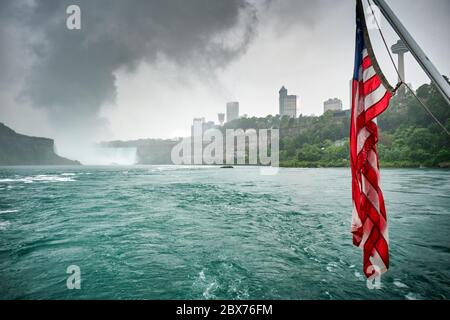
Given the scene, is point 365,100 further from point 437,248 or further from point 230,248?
point 437,248

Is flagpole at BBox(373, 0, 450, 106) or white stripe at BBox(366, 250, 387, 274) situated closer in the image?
flagpole at BBox(373, 0, 450, 106)

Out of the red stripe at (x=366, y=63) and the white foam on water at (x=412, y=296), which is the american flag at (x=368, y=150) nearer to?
the red stripe at (x=366, y=63)

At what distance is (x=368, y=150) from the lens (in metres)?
2.89

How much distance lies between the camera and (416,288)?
14.7 ft

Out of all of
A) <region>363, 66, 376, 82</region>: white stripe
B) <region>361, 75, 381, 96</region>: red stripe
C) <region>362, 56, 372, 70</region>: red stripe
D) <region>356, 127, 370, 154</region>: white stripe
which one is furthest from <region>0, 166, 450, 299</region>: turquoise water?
<region>362, 56, 372, 70</region>: red stripe

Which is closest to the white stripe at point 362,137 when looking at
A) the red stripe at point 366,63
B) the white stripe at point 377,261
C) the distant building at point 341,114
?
the red stripe at point 366,63

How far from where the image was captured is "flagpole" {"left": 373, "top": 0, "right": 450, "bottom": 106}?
2.64 metres

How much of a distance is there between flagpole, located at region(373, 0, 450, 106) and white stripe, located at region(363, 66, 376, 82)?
0.42 m

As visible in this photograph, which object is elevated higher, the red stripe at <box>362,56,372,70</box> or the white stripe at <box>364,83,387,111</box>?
the red stripe at <box>362,56,372,70</box>

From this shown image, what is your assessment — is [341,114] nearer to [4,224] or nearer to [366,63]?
[366,63]

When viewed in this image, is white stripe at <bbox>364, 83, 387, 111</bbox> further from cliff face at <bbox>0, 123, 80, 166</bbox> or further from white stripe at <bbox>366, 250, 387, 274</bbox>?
cliff face at <bbox>0, 123, 80, 166</bbox>

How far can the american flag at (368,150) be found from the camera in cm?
285

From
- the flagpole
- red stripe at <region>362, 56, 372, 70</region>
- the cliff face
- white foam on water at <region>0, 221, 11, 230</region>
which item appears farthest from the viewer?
the cliff face
